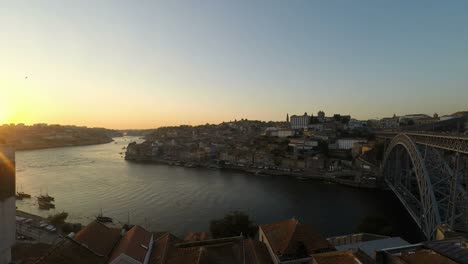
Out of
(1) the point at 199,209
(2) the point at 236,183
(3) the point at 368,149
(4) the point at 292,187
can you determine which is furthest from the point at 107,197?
(3) the point at 368,149

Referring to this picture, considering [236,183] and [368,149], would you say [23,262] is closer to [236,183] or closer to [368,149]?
[236,183]

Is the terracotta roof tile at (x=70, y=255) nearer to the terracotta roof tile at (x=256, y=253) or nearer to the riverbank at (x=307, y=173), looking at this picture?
the terracotta roof tile at (x=256, y=253)

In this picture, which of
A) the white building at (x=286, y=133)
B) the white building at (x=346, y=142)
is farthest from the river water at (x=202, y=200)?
the white building at (x=286, y=133)

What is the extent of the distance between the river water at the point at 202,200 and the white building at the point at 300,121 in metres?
20.0

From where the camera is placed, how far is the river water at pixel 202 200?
34.6 feet

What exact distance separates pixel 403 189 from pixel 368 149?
9.88m

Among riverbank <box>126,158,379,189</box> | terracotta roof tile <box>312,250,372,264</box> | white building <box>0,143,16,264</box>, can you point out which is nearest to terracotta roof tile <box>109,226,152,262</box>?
white building <box>0,143,16,264</box>

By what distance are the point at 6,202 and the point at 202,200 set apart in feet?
37.1

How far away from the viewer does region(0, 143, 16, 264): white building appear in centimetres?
229

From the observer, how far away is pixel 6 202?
2348 mm

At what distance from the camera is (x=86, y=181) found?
17469 millimetres

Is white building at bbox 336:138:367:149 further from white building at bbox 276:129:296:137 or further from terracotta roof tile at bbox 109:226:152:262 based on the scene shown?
terracotta roof tile at bbox 109:226:152:262

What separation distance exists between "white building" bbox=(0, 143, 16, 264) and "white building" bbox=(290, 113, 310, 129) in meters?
37.4

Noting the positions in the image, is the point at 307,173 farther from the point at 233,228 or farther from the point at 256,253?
the point at 256,253
